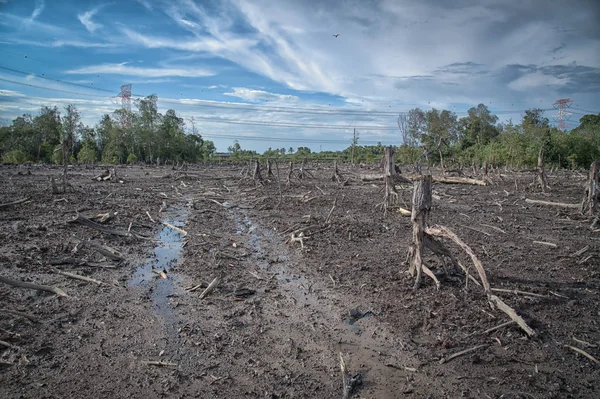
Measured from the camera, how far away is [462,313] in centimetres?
532

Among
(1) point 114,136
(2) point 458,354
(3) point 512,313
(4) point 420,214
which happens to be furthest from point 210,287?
(1) point 114,136

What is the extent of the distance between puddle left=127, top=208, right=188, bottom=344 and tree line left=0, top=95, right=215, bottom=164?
5147 cm

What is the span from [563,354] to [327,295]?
3462 mm

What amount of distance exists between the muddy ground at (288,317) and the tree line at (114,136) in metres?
53.7

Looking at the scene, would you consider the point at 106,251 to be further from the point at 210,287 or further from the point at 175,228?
the point at 175,228

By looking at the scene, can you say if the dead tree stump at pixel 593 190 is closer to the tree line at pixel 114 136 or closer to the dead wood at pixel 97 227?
the dead wood at pixel 97 227

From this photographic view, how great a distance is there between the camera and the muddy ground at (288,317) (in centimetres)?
400

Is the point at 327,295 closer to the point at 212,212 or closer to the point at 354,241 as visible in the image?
the point at 354,241

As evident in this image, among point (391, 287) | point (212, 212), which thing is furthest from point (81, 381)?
point (212, 212)

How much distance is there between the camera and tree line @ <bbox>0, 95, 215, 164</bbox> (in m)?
55.7

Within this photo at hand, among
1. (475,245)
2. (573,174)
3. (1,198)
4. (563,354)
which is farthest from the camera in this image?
(573,174)

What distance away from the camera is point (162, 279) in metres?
7.21

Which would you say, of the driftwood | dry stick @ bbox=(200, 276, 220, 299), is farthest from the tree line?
dry stick @ bbox=(200, 276, 220, 299)

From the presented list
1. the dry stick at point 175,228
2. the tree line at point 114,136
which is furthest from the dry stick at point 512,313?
the tree line at point 114,136
